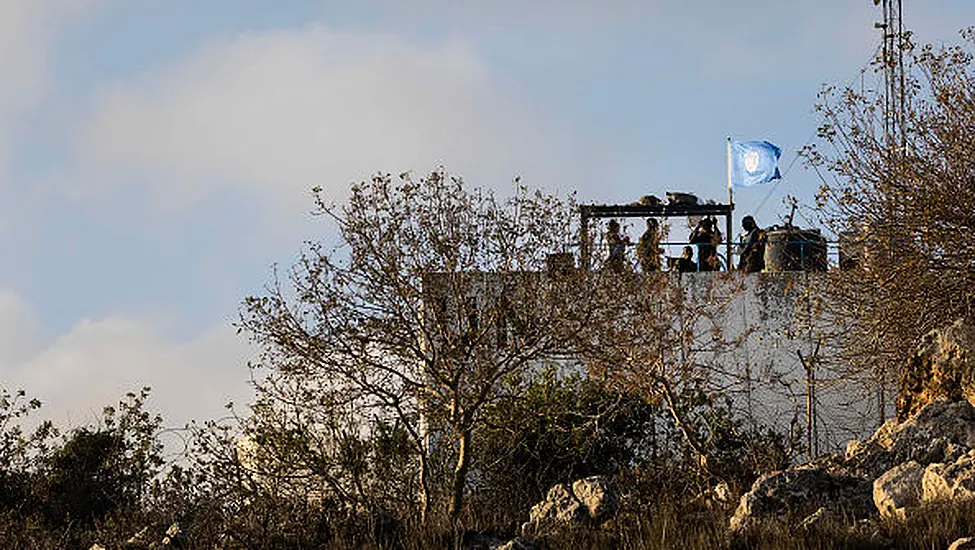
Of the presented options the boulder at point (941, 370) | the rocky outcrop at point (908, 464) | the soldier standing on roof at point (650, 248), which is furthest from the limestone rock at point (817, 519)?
the soldier standing on roof at point (650, 248)

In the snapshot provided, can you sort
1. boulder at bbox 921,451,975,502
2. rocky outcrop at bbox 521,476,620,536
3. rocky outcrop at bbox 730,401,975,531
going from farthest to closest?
1. rocky outcrop at bbox 521,476,620,536
2. rocky outcrop at bbox 730,401,975,531
3. boulder at bbox 921,451,975,502

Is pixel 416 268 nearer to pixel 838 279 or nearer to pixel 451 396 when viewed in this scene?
pixel 451 396

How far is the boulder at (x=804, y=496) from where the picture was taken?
1052 centimetres

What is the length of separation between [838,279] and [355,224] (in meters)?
6.97

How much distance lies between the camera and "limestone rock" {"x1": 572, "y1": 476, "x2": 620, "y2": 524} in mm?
11414

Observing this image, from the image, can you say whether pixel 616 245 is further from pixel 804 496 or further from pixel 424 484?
pixel 804 496

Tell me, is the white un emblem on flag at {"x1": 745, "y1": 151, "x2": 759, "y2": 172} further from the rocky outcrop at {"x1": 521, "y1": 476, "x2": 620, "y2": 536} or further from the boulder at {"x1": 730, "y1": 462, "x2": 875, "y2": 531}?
the rocky outcrop at {"x1": 521, "y1": 476, "x2": 620, "y2": 536}

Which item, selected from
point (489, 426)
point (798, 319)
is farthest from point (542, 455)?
point (798, 319)

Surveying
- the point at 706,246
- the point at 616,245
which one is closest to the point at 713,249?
the point at 706,246

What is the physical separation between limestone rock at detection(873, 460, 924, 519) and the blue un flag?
13.0 meters

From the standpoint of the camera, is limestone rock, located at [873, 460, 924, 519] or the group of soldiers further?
the group of soldiers

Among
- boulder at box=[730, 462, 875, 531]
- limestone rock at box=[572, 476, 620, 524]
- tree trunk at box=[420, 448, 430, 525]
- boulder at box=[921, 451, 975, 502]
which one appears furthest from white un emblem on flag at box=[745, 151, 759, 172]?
boulder at box=[921, 451, 975, 502]

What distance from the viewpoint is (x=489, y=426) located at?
46.5 feet

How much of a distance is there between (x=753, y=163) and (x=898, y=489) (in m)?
13.6
